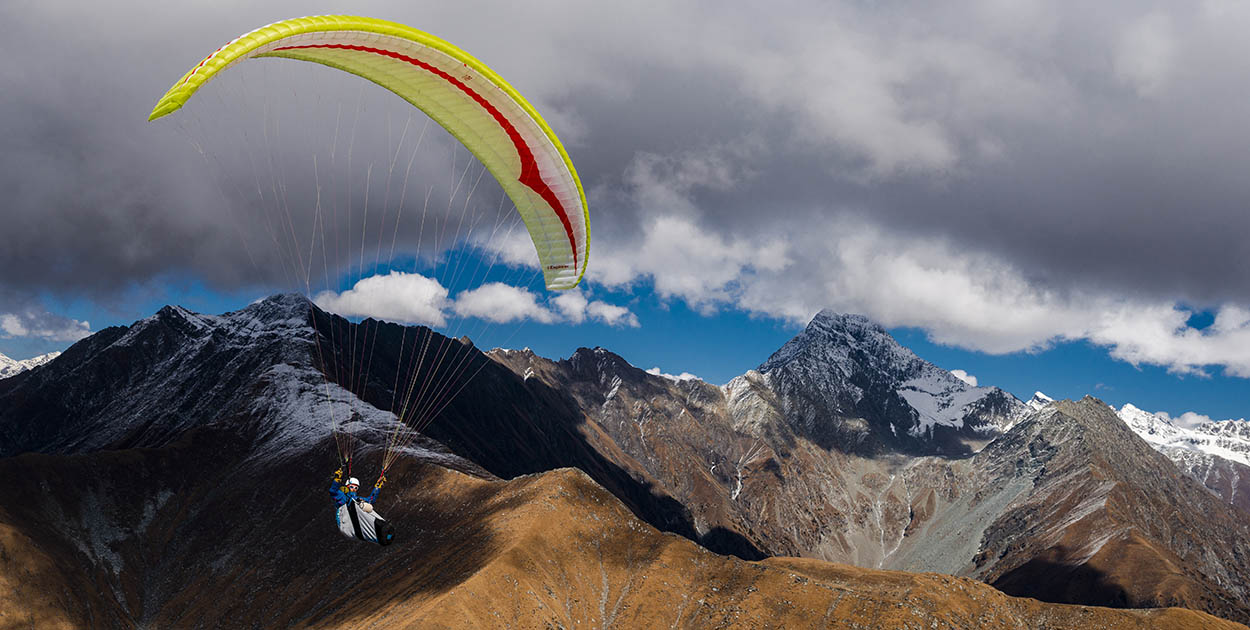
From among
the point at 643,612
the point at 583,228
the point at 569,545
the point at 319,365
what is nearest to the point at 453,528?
the point at 569,545

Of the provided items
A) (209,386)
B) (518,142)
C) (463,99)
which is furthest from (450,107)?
(209,386)

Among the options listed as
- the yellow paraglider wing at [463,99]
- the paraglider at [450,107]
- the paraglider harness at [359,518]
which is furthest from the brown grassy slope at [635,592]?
the yellow paraglider wing at [463,99]

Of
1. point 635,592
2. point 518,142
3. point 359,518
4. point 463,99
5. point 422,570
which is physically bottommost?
point 635,592

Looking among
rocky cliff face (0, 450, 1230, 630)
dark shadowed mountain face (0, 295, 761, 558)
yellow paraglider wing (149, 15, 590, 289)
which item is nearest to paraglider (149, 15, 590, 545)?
yellow paraglider wing (149, 15, 590, 289)

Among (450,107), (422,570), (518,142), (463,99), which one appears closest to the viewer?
(463,99)

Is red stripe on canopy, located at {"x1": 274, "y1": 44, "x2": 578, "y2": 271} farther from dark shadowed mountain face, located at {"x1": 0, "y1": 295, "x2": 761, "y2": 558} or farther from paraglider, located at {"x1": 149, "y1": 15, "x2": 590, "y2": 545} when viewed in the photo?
dark shadowed mountain face, located at {"x1": 0, "y1": 295, "x2": 761, "y2": 558}

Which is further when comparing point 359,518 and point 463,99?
point 463,99

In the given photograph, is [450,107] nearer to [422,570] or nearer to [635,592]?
[635,592]

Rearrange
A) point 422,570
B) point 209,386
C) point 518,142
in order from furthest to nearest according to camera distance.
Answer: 1. point 209,386
2. point 422,570
3. point 518,142
